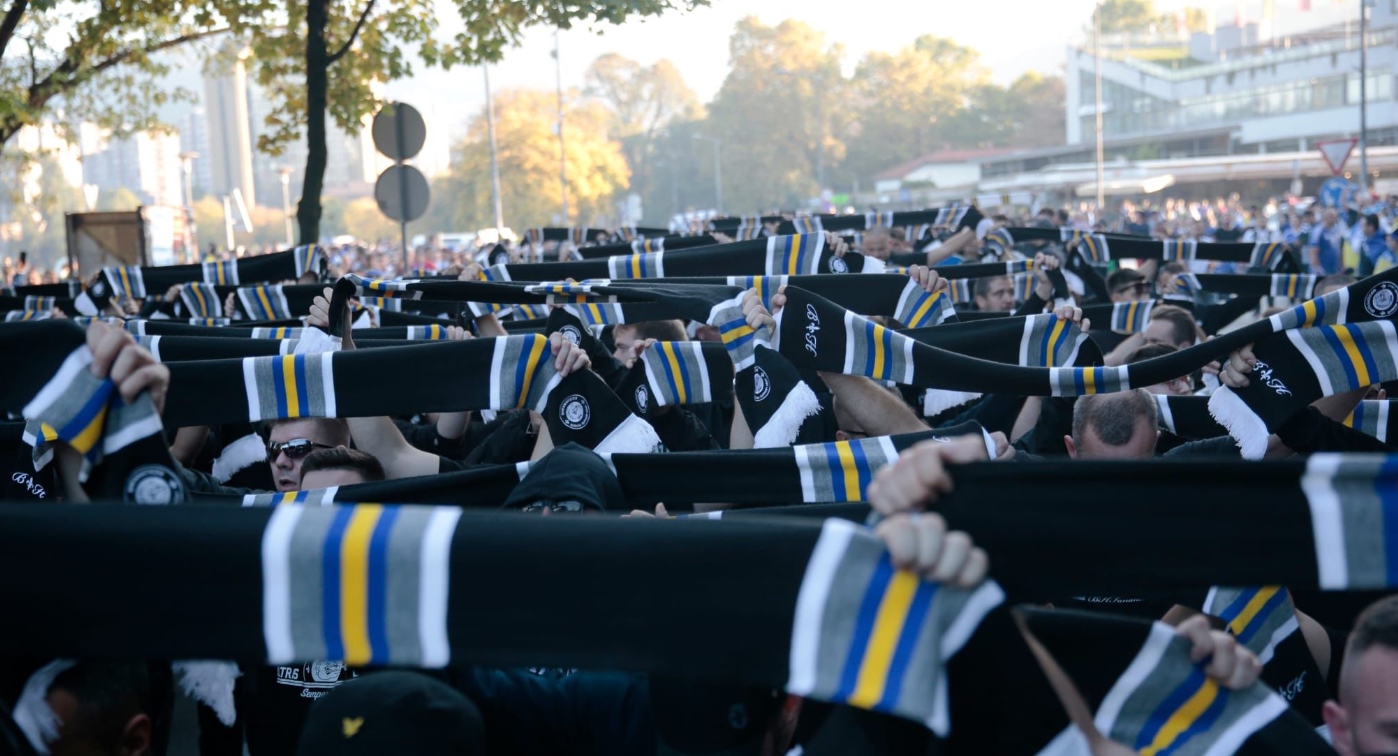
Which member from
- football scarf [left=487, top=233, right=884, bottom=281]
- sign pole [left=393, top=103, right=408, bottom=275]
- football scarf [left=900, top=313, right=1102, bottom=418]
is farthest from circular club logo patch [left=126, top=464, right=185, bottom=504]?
sign pole [left=393, top=103, right=408, bottom=275]

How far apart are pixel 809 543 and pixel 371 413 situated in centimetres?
238

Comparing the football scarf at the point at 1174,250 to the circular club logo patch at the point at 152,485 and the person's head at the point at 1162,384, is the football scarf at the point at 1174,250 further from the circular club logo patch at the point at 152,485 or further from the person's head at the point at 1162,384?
the circular club logo patch at the point at 152,485

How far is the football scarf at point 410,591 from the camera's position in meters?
2.11

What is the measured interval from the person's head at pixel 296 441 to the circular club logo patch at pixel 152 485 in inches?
81.0

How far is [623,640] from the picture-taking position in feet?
6.97

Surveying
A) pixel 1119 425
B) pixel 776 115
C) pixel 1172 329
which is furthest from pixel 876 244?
pixel 776 115

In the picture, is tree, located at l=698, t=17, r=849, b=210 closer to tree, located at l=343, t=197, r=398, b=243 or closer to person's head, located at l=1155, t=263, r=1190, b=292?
tree, located at l=343, t=197, r=398, b=243

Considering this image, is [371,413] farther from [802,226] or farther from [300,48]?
[300,48]

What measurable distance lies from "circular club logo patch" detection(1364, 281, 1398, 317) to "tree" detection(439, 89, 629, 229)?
7154 centimetres

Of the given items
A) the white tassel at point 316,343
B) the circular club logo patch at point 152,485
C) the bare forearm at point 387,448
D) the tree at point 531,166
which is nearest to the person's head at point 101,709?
the circular club logo patch at point 152,485

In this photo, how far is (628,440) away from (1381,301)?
7.82 feet

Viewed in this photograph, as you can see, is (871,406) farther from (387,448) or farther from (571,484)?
(387,448)

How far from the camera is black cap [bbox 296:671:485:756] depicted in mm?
2477

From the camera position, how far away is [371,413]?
417 centimetres
